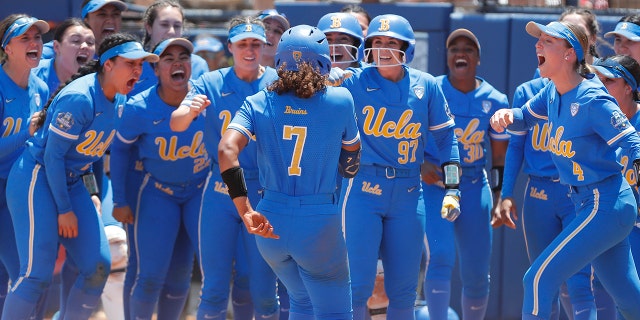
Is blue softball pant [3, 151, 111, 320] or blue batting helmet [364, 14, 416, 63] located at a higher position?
blue batting helmet [364, 14, 416, 63]

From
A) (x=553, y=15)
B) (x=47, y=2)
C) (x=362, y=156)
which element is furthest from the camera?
(x=47, y=2)

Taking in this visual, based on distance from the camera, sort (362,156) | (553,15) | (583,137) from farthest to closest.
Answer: (553,15) → (362,156) → (583,137)

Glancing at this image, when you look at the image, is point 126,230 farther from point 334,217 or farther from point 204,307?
point 334,217

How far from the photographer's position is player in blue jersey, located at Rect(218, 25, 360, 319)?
18.0 ft

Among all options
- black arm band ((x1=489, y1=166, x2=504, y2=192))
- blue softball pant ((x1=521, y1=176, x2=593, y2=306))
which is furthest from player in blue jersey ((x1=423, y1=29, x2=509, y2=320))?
blue softball pant ((x1=521, y1=176, x2=593, y2=306))

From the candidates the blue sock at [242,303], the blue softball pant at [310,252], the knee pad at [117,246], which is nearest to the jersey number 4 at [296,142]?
the blue softball pant at [310,252]

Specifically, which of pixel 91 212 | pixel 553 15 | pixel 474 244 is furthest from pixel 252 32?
pixel 553 15

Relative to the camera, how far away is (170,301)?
294 inches

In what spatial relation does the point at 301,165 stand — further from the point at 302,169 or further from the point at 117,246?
the point at 117,246

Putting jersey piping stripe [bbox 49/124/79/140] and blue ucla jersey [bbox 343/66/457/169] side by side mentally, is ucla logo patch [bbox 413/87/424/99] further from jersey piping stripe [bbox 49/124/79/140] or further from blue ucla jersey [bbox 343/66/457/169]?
jersey piping stripe [bbox 49/124/79/140]

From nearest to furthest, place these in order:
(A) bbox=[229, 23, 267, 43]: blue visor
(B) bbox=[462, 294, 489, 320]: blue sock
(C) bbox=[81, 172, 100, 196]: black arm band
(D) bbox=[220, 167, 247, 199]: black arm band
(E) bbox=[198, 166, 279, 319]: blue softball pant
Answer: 1. (D) bbox=[220, 167, 247, 199]: black arm band
2. (E) bbox=[198, 166, 279, 319]: blue softball pant
3. (A) bbox=[229, 23, 267, 43]: blue visor
4. (C) bbox=[81, 172, 100, 196]: black arm band
5. (B) bbox=[462, 294, 489, 320]: blue sock

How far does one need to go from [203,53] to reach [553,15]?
10.1ft

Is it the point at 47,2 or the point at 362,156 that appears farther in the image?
the point at 47,2

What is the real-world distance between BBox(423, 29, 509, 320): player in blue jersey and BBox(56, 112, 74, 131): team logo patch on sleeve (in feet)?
8.05
